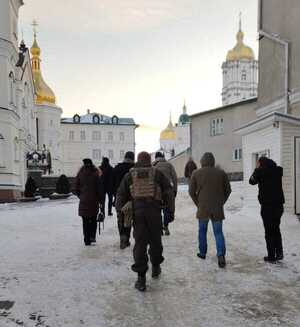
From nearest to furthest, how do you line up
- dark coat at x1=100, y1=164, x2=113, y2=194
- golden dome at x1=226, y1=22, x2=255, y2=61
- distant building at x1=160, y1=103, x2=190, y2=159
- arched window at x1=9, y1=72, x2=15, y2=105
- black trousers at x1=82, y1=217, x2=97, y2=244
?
black trousers at x1=82, y1=217, x2=97, y2=244
dark coat at x1=100, y1=164, x2=113, y2=194
arched window at x1=9, y1=72, x2=15, y2=105
golden dome at x1=226, y1=22, x2=255, y2=61
distant building at x1=160, y1=103, x2=190, y2=159

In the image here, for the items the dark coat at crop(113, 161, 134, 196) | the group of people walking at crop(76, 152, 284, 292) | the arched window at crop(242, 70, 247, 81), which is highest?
the arched window at crop(242, 70, 247, 81)

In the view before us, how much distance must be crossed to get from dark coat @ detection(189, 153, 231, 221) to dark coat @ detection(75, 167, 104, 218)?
7.87 ft

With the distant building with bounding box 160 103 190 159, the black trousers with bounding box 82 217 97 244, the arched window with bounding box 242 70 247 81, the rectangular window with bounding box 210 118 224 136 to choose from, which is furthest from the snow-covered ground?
the distant building with bounding box 160 103 190 159

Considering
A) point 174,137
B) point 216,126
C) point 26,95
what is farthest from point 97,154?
point 216,126

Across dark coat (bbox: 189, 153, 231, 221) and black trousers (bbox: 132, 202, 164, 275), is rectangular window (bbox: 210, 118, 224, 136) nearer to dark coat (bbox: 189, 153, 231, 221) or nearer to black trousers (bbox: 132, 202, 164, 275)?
dark coat (bbox: 189, 153, 231, 221)

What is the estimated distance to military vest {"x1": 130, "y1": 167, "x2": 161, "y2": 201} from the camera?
5.87m

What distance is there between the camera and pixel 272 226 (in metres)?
7.36

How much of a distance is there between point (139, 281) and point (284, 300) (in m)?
1.98

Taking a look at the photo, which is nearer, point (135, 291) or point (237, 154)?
point (135, 291)

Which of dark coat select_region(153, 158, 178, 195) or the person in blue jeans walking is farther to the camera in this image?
dark coat select_region(153, 158, 178, 195)

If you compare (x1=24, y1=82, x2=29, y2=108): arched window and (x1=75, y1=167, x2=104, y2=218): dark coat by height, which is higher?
(x1=24, y1=82, x2=29, y2=108): arched window

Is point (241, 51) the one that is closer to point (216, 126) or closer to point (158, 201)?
point (216, 126)

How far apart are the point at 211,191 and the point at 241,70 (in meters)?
83.8

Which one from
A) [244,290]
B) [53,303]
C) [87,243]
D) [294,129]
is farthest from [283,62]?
[53,303]
